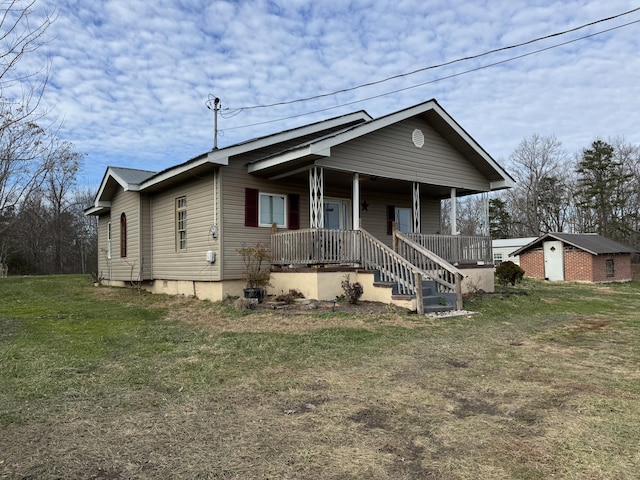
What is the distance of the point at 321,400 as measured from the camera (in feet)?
14.0

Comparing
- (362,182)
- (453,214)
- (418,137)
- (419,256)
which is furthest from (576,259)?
(419,256)

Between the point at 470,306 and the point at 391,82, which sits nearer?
the point at 470,306

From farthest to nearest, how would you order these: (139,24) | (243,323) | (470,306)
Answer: (470,306) → (139,24) → (243,323)

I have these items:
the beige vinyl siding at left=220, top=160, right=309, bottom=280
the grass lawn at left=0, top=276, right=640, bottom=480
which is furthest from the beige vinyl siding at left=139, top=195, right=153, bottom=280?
the grass lawn at left=0, top=276, right=640, bottom=480

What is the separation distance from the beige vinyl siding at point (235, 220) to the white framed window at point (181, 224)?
2188 millimetres

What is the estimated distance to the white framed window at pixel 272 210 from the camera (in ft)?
40.5

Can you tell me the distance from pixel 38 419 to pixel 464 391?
12.9 feet

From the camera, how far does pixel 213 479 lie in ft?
8.98

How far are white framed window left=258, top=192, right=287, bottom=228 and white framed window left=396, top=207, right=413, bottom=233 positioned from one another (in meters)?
4.97

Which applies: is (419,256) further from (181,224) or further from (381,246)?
(181,224)

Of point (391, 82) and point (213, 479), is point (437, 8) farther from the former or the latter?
point (213, 479)

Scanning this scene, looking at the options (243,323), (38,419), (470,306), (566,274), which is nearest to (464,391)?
(38,419)

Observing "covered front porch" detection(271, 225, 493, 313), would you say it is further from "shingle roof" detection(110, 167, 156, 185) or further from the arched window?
the arched window

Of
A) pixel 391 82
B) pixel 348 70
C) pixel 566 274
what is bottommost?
pixel 566 274
